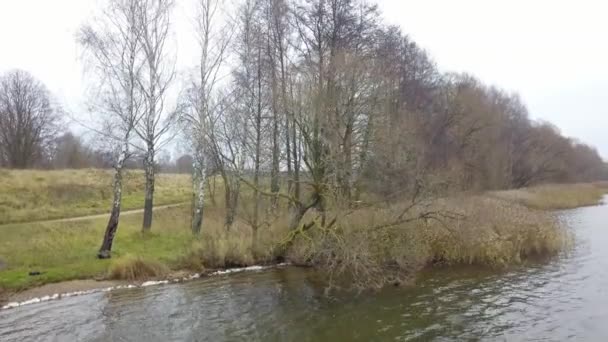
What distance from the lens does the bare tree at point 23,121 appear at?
5403cm

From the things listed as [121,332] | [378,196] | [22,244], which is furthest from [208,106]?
[121,332]

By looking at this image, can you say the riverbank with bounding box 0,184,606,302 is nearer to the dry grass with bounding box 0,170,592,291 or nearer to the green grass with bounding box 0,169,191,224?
the dry grass with bounding box 0,170,592,291

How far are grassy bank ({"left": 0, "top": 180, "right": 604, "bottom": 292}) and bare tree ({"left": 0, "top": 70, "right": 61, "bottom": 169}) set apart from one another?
35929 millimetres

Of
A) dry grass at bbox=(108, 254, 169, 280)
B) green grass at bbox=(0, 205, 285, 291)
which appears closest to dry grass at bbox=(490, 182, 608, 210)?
green grass at bbox=(0, 205, 285, 291)

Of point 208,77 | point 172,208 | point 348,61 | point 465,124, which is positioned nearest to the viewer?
point 348,61

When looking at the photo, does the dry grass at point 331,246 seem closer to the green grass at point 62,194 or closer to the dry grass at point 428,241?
the dry grass at point 428,241

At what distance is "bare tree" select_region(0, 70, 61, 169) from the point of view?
54.0 meters

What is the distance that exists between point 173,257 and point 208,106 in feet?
23.6

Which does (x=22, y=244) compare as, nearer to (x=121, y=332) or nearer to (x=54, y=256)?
(x=54, y=256)

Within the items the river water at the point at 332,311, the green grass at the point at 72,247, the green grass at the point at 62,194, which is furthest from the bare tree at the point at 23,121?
the river water at the point at 332,311

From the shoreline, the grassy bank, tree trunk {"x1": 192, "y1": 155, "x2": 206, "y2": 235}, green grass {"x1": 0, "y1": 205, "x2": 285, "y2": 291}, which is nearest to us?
the shoreline

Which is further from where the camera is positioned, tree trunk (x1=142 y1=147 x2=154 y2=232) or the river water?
tree trunk (x1=142 y1=147 x2=154 y2=232)

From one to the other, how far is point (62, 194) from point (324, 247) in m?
28.2

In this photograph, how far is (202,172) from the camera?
78.7ft
